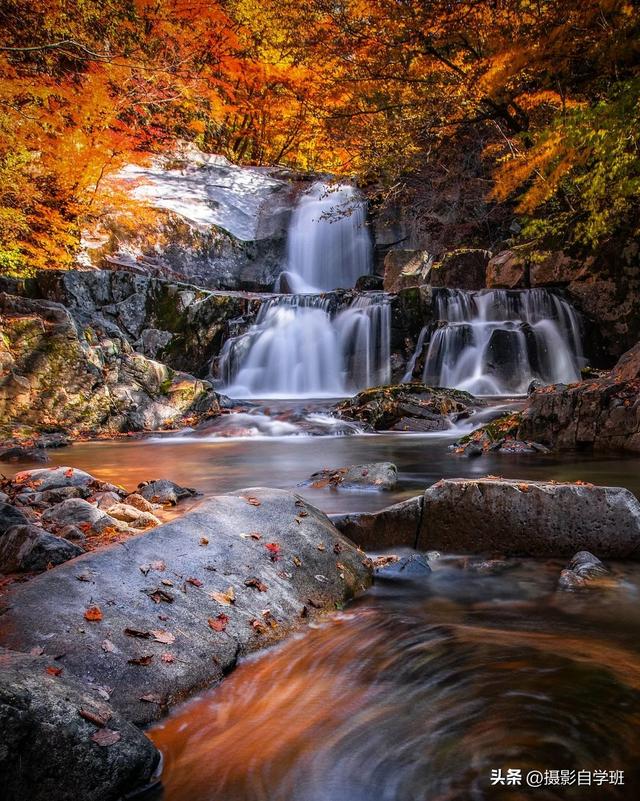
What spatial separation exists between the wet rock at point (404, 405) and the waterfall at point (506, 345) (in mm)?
3097

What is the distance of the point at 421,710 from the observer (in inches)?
94.6

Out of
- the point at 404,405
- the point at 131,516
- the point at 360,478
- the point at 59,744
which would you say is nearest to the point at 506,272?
the point at 404,405

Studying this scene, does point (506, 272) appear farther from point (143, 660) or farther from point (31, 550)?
point (143, 660)

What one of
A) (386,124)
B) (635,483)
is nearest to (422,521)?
(635,483)

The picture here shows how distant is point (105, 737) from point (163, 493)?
4048 mm

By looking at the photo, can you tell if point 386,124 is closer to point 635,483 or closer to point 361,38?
point 361,38

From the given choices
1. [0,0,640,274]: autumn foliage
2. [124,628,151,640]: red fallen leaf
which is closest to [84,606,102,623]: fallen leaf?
[124,628,151,640]: red fallen leaf

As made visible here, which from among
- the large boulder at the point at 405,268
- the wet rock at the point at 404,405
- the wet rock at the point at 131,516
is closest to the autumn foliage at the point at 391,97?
the large boulder at the point at 405,268

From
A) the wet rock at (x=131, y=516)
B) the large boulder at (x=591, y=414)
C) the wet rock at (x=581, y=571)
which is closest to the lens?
the wet rock at (x=581, y=571)

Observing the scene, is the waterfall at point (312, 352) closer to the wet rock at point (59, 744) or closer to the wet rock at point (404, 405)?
the wet rock at point (404, 405)

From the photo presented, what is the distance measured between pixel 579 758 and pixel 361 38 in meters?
10.5

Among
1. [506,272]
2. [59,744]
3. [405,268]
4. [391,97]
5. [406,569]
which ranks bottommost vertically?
[406,569]

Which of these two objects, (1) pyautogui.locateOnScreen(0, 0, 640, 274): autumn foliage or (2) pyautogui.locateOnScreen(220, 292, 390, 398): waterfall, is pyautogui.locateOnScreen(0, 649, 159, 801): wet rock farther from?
(2) pyautogui.locateOnScreen(220, 292, 390, 398): waterfall

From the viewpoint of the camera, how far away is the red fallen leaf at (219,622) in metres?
2.77
